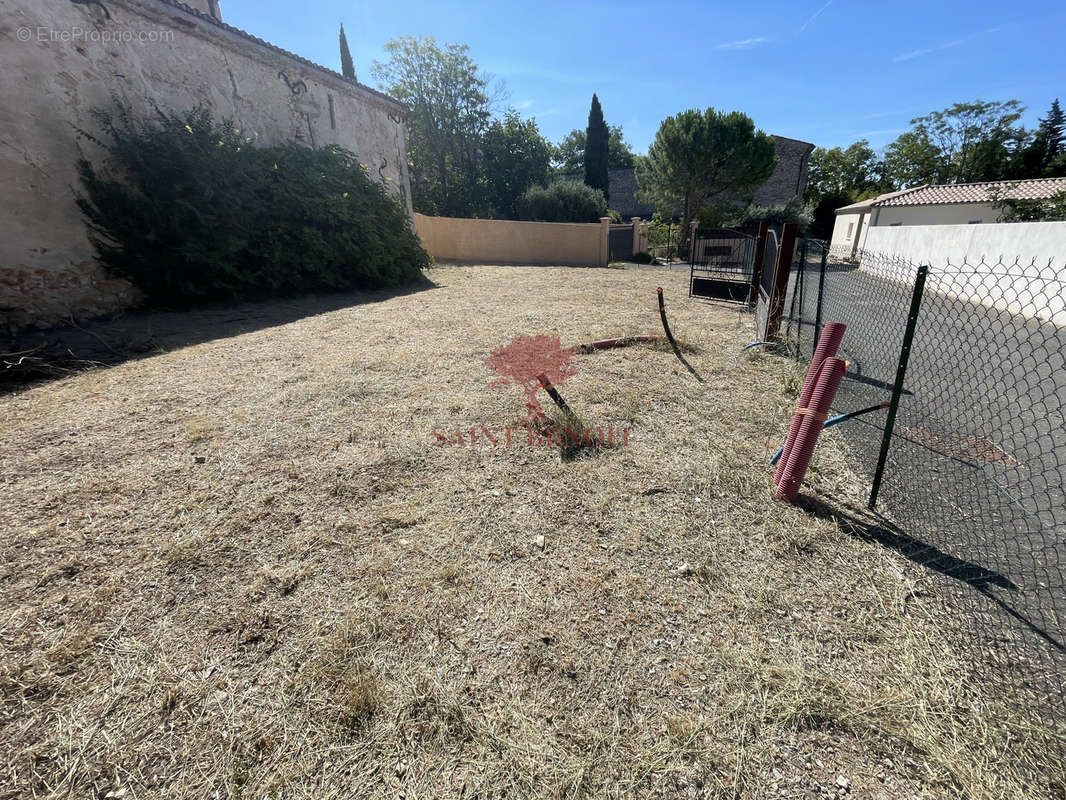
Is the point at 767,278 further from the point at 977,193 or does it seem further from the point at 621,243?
the point at 977,193

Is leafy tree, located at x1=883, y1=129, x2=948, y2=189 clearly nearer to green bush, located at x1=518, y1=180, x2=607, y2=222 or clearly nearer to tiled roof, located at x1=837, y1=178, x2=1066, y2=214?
tiled roof, located at x1=837, y1=178, x2=1066, y2=214

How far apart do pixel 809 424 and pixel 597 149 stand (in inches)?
1318

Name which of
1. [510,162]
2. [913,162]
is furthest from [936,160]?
[510,162]

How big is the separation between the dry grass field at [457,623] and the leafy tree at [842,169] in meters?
50.0

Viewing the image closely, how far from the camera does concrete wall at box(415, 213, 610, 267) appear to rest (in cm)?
1777

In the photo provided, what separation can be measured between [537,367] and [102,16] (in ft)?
Answer: 31.3

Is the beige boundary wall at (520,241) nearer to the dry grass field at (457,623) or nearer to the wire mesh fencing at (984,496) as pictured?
the wire mesh fencing at (984,496)

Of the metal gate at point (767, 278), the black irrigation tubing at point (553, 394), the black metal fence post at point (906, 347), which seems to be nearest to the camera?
the black metal fence post at point (906, 347)

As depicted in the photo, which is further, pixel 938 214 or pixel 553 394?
pixel 938 214

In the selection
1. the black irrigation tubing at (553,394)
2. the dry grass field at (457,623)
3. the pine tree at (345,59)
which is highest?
the pine tree at (345,59)

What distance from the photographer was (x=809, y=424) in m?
2.32

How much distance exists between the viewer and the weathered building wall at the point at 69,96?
589 centimetres

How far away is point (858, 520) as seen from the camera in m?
2.36
